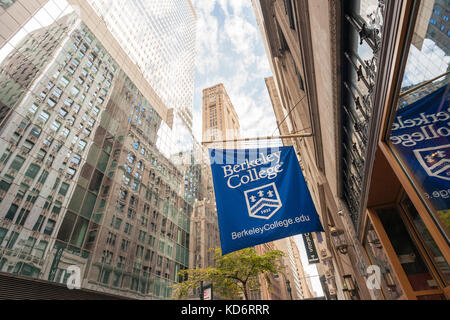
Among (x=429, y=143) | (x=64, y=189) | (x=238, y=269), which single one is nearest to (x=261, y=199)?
(x=429, y=143)

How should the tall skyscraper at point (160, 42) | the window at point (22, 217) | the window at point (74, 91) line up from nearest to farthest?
the window at point (22, 217), the window at point (74, 91), the tall skyscraper at point (160, 42)

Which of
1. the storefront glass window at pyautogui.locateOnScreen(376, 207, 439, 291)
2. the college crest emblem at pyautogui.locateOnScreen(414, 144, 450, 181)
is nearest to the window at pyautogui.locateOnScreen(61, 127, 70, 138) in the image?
the storefront glass window at pyautogui.locateOnScreen(376, 207, 439, 291)

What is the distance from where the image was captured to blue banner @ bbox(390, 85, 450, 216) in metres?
2.73

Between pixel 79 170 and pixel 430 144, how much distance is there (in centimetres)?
2459

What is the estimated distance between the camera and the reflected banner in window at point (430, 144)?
273cm

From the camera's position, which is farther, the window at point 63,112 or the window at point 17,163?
the window at point 63,112

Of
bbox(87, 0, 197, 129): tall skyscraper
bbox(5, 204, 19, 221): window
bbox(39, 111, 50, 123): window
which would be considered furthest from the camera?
bbox(87, 0, 197, 129): tall skyscraper

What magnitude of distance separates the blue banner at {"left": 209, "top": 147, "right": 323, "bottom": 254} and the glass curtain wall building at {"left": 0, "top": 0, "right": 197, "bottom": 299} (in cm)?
1682

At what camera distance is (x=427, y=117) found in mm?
2926

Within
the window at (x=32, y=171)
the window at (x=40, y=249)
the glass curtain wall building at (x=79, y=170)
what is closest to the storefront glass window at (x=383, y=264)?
the glass curtain wall building at (x=79, y=170)

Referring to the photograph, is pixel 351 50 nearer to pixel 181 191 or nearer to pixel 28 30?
pixel 28 30

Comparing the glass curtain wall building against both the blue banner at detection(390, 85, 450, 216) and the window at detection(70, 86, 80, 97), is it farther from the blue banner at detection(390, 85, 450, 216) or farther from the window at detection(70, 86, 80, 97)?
the blue banner at detection(390, 85, 450, 216)

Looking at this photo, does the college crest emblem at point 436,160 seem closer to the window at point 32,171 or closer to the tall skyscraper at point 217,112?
the window at point 32,171

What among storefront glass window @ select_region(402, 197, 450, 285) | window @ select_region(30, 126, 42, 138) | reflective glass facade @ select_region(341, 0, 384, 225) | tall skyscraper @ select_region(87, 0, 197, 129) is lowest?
storefront glass window @ select_region(402, 197, 450, 285)
